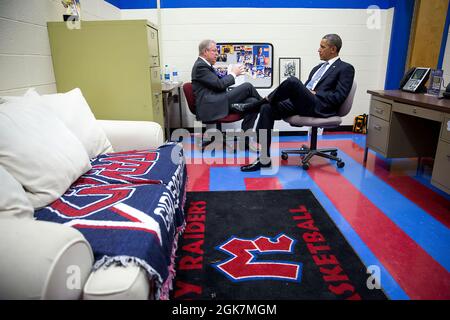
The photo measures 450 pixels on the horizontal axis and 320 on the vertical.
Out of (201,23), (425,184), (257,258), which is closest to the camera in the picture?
(257,258)

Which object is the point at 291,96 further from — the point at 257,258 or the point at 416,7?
the point at 416,7

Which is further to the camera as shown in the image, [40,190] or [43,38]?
[43,38]

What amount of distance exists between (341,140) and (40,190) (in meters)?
3.78

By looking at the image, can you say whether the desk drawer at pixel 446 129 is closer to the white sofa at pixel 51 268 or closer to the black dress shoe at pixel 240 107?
the black dress shoe at pixel 240 107

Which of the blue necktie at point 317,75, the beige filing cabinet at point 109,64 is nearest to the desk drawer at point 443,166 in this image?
the blue necktie at point 317,75

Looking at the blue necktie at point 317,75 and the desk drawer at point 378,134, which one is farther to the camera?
the blue necktie at point 317,75

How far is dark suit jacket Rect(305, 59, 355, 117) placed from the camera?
2.87 m

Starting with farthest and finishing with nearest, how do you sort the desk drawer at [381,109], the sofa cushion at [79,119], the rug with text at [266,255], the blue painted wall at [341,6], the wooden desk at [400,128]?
the blue painted wall at [341,6] → the desk drawer at [381,109] → the wooden desk at [400,128] → the sofa cushion at [79,119] → the rug with text at [266,255]

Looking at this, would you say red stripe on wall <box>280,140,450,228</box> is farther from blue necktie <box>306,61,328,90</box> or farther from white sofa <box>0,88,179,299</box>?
white sofa <box>0,88,179,299</box>

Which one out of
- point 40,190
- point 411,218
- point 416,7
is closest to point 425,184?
point 411,218

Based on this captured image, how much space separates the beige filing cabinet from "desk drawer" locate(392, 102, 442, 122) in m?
2.12

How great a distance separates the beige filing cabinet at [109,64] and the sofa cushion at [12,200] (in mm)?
1514

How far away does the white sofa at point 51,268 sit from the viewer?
2.35 ft
